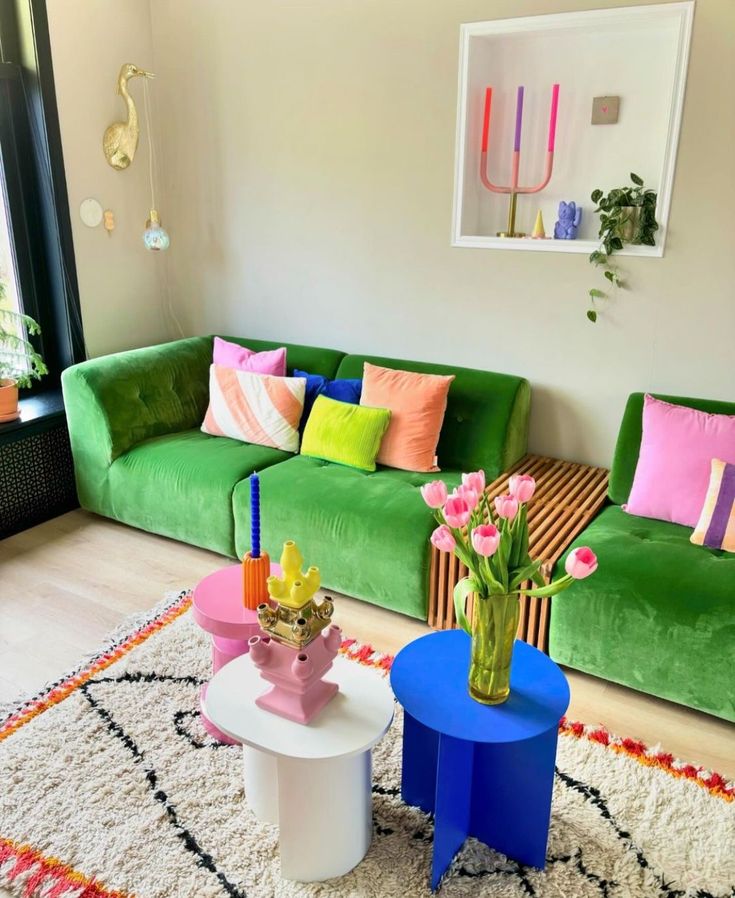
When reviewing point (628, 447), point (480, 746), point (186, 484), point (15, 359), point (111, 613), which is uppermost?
point (15, 359)

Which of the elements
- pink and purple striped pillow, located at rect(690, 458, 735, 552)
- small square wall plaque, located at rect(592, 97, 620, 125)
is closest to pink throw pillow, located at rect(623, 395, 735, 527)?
pink and purple striped pillow, located at rect(690, 458, 735, 552)

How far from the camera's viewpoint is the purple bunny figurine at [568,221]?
2906 millimetres

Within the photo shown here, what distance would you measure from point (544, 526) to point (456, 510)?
118 cm

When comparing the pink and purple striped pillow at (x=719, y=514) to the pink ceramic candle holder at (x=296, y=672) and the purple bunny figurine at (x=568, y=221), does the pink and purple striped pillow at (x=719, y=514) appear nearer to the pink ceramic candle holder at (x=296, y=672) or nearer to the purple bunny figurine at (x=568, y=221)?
the purple bunny figurine at (x=568, y=221)

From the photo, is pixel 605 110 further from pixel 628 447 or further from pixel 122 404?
pixel 122 404

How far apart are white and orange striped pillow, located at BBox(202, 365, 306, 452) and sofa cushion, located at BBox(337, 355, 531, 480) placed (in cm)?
62

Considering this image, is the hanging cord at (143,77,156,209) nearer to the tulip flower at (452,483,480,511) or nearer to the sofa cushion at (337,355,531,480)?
the sofa cushion at (337,355,531,480)

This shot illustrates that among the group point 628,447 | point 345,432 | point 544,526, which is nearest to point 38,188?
point 345,432

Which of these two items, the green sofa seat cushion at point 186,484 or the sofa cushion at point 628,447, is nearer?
the sofa cushion at point 628,447

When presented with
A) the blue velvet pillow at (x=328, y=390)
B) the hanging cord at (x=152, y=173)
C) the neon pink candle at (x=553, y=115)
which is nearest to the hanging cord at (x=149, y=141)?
the hanging cord at (x=152, y=173)

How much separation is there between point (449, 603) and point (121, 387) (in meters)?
1.67

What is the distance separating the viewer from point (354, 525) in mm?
2625

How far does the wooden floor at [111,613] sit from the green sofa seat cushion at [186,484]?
0.13 metres

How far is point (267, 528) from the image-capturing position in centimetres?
284
